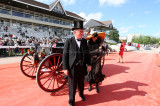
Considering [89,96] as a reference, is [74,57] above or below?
above

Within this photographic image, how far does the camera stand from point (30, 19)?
77.4 feet

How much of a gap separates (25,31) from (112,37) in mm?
36655

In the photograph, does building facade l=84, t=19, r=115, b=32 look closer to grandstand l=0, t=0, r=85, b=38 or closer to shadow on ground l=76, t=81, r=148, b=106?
grandstand l=0, t=0, r=85, b=38

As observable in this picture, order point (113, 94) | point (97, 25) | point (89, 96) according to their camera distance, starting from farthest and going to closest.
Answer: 1. point (97, 25)
2. point (113, 94)
3. point (89, 96)

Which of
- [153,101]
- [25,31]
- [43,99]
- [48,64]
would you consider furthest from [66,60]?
[25,31]

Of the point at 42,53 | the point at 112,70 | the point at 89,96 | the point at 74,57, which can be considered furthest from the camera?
the point at 112,70

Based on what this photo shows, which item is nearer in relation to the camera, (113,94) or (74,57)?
(74,57)

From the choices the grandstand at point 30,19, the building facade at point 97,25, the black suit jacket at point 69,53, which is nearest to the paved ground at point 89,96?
the black suit jacket at point 69,53

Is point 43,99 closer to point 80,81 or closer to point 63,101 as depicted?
point 63,101

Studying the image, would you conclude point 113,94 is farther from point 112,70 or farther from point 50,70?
point 112,70

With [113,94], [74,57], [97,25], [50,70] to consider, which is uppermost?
[97,25]

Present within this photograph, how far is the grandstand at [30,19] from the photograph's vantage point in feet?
63.1

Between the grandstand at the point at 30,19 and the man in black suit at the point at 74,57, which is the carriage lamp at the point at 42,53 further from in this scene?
the grandstand at the point at 30,19

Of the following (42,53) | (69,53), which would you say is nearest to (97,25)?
(42,53)
